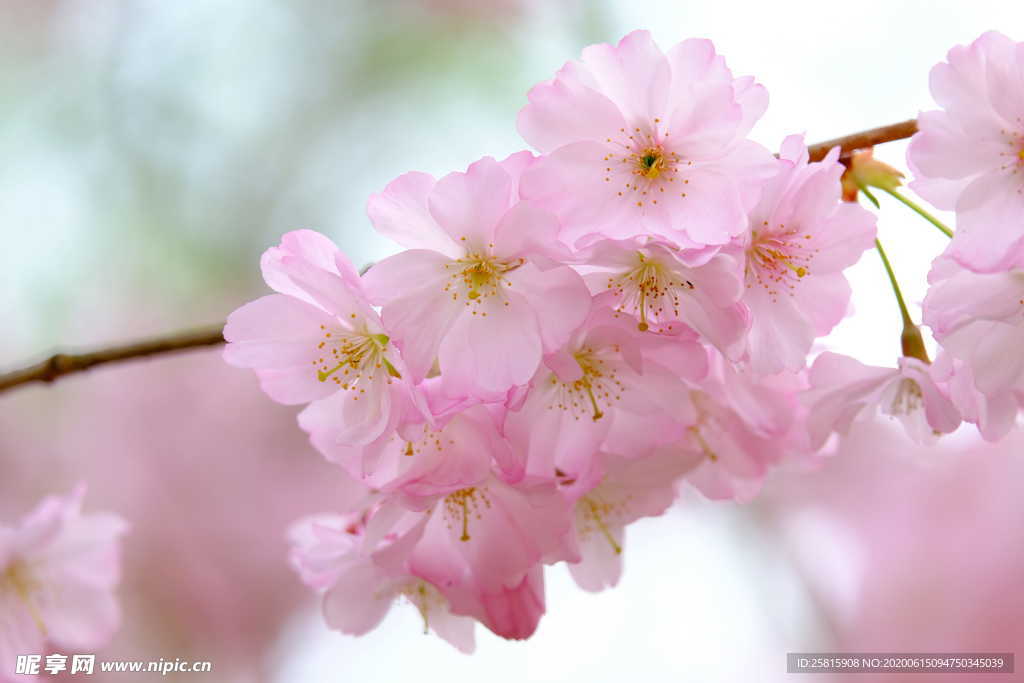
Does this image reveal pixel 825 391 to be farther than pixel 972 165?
Yes

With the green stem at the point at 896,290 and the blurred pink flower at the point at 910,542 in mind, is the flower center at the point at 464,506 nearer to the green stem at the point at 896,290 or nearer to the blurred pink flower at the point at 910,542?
the green stem at the point at 896,290

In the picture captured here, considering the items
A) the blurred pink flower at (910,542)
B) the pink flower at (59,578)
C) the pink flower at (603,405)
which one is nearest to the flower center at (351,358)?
the pink flower at (603,405)

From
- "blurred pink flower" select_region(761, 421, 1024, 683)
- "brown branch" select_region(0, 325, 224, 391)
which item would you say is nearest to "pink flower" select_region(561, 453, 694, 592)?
"brown branch" select_region(0, 325, 224, 391)

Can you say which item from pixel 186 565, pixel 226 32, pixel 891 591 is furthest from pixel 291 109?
pixel 891 591

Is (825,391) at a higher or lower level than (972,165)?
lower

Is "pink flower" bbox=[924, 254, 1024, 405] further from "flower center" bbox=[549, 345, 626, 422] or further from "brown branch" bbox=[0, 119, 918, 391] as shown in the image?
"flower center" bbox=[549, 345, 626, 422]

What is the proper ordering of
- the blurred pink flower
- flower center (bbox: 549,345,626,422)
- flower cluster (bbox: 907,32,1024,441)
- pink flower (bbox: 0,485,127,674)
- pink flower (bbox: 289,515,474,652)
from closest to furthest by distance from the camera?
flower cluster (bbox: 907,32,1024,441), flower center (bbox: 549,345,626,422), pink flower (bbox: 289,515,474,652), pink flower (bbox: 0,485,127,674), the blurred pink flower

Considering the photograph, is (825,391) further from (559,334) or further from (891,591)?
(891,591)
